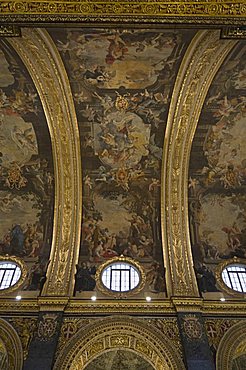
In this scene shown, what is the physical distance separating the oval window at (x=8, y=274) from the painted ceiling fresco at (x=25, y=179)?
399 mm

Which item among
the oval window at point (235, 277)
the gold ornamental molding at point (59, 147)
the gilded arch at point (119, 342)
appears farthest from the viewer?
the oval window at point (235, 277)

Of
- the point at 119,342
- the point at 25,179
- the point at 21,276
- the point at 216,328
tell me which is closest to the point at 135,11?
the point at 119,342

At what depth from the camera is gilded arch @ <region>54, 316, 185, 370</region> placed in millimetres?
11469

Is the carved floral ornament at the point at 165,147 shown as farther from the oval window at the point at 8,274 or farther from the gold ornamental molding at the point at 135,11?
the gold ornamental molding at the point at 135,11

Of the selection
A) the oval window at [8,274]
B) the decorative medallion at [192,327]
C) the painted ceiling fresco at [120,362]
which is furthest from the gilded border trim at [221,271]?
the oval window at [8,274]

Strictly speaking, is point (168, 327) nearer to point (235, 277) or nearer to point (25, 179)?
point (235, 277)

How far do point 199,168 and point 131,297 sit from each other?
225 inches

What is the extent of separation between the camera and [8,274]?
1434cm

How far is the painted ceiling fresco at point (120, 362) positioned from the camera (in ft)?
44.7

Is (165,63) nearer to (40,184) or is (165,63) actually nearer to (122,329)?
(40,184)

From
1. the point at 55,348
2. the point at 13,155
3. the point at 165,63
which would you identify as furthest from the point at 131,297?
the point at 165,63

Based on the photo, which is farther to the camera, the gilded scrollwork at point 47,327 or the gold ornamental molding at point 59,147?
the gold ornamental molding at point 59,147

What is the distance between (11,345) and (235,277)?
807cm

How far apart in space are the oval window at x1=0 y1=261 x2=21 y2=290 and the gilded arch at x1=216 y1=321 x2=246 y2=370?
→ 7.23 meters
